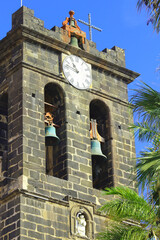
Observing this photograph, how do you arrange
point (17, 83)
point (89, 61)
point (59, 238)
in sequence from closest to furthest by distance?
point (59, 238)
point (17, 83)
point (89, 61)

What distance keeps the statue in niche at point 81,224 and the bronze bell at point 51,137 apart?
2696 millimetres

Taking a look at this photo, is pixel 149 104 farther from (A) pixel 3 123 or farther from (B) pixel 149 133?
(A) pixel 3 123

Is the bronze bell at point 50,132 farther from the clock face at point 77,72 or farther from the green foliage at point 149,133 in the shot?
the green foliage at point 149,133

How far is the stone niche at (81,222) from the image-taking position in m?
26.0

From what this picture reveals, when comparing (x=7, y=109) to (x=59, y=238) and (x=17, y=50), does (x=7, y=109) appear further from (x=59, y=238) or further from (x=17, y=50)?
(x=59, y=238)

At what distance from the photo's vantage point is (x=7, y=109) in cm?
2883

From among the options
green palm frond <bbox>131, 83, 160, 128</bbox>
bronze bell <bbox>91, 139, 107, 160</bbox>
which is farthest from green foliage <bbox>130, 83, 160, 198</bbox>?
bronze bell <bbox>91, 139, 107, 160</bbox>

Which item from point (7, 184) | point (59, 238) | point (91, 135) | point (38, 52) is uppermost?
point (38, 52)

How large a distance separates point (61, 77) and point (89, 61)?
1729 mm

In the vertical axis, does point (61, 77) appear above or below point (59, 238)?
above

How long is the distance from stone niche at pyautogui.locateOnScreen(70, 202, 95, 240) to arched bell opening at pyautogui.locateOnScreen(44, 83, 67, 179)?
3.83 feet

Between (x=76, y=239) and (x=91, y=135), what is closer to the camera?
(x=76, y=239)

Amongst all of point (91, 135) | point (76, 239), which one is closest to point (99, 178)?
point (91, 135)

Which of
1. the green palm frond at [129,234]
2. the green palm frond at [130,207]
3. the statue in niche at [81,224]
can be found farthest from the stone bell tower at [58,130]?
the green palm frond at [130,207]
